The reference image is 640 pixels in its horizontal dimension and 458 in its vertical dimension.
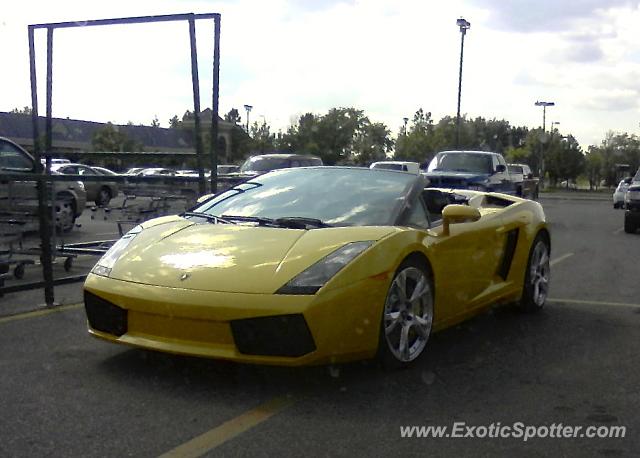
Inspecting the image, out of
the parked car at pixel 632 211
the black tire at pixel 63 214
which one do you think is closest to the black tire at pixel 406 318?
the black tire at pixel 63 214

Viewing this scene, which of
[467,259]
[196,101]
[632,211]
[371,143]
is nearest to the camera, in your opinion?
[467,259]

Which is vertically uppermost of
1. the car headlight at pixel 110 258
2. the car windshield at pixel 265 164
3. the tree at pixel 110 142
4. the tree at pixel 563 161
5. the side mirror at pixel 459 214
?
the tree at pixel 110 142

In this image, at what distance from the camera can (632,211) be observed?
17.3 m

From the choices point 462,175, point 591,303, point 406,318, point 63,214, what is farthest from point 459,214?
point 462,175

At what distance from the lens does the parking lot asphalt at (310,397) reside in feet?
11.6

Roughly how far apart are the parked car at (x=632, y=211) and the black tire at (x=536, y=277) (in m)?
11.2

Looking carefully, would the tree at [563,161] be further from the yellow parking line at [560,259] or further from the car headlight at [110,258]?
the car headlight at [110,258]

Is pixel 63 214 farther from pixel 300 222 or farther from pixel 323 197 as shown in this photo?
pixel 300 222

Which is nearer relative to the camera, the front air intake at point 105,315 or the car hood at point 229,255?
the car hood at point 229,255

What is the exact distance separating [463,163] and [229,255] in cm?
1480

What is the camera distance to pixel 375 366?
4.71 meters

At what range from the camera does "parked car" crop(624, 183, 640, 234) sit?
680 inches

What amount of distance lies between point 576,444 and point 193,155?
631 centimetres

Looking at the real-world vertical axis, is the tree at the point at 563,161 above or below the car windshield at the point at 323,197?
below
